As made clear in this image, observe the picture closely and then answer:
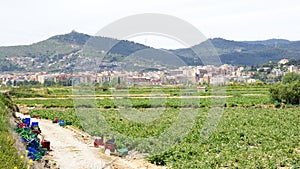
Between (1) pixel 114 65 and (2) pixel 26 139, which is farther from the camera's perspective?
(1) pixel 114 65

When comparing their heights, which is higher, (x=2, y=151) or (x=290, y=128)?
(x=2, y=151)

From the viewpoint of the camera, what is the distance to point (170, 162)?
13312mm

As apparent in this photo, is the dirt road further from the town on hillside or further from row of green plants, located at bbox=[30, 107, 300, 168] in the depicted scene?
the town on hillside

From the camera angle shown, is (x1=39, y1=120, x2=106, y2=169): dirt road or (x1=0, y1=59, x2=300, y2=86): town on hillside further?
(x1=0, y1=59, x2=300, y2=86): town on hillside

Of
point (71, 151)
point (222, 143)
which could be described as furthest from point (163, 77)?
point (71, 151)

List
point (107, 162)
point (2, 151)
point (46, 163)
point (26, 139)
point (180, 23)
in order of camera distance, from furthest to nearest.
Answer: point (26, 139)
point (107, 162)
point (46, 163)
point (180, 23)
point (2, 151)

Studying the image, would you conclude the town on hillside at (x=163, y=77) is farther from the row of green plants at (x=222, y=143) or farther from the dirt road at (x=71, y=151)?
the dirt road at (x=71, y=151)

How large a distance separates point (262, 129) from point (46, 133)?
37.0 ft

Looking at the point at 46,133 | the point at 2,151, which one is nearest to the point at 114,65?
the point at 46,133

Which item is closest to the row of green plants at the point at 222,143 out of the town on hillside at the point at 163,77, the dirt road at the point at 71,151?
the dirt road at the point at 71,151

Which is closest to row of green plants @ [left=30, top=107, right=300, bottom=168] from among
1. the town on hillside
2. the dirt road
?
the dirt road

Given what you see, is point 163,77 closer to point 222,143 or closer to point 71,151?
point 222,143

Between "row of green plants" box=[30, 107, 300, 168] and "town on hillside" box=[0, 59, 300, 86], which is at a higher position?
"town on hillside" box=[0, 59, 300, 86]

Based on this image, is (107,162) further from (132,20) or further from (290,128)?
(290,128)
